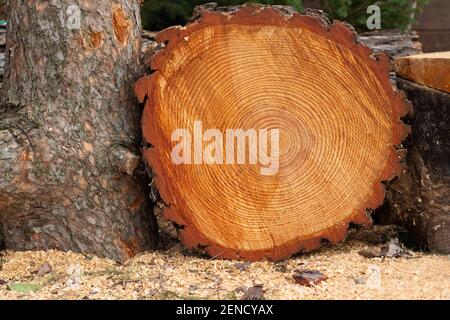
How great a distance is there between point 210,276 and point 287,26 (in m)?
0.98

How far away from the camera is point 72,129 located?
2930 mm


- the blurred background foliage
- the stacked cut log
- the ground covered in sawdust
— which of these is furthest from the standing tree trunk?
the blurred background foliage

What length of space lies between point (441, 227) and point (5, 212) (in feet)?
5.64

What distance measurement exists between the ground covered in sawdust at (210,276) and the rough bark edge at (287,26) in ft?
0.19

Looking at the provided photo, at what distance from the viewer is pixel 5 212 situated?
2.96m

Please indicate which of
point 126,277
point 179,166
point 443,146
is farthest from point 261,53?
point 126,277

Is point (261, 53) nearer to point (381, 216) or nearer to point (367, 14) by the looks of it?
point (381, 216)

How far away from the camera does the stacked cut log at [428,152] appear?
9.55ft

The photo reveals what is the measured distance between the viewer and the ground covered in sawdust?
256 centimetres

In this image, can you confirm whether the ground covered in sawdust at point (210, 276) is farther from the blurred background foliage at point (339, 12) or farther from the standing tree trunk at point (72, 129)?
the blurred background foliage at point (339, 12)

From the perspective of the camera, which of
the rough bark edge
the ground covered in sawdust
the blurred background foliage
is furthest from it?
the blurred background foliage

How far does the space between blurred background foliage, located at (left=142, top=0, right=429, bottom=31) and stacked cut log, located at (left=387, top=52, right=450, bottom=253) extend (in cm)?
158

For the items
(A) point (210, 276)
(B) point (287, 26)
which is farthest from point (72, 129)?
(B) point (287, 26)

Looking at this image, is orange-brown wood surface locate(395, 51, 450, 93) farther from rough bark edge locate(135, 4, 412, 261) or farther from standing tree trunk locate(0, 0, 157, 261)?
standing tree trunk locate(0, 0, 157, 261)
